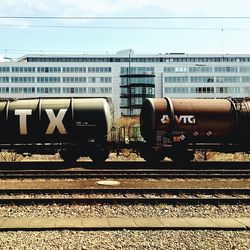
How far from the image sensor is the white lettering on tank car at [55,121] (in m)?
19.6

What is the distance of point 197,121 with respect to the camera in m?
19.9

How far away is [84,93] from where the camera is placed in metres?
97.5

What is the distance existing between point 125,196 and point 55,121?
871 centimetres

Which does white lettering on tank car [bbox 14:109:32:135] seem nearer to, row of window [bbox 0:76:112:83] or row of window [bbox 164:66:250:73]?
row of window [bbox 0:76:112:83]

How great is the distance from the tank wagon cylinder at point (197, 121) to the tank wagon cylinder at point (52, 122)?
3.00 metres

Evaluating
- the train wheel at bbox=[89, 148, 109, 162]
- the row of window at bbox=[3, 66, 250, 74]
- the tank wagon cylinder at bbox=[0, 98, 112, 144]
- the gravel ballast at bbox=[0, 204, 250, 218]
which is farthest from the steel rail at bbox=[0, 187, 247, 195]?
the row of window at bbox=[3, 66, 250, 74]

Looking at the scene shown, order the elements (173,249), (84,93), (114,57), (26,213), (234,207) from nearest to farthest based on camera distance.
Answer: (173,249)
(26,213)
(234,207)
(84,93)
(114,57)

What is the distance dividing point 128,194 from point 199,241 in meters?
4.84

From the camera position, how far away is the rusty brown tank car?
65.2ft

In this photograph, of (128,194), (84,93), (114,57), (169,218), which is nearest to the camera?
(169,218)

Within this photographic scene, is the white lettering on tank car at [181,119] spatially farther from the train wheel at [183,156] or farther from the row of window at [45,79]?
the row of window at [45,79]

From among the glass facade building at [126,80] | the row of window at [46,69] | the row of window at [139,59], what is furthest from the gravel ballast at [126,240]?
the row of window at [139,59]

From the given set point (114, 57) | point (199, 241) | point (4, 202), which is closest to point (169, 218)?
point (199, 241)

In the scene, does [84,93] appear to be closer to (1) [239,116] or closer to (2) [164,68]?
(2) [164,68]
